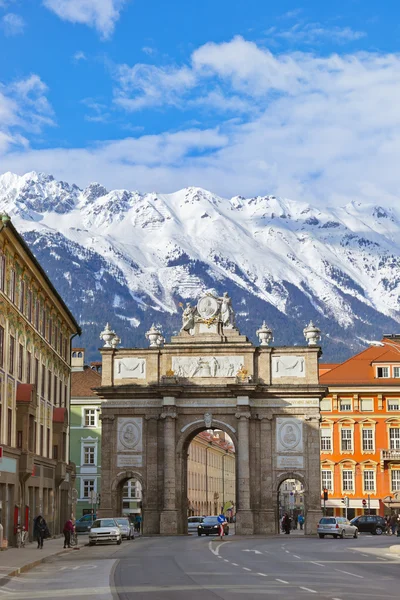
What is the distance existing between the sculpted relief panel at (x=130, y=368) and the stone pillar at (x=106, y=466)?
3.76m

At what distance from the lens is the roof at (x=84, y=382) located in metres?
121

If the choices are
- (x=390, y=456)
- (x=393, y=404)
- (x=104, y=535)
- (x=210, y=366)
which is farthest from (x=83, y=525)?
(x=393, y=404)

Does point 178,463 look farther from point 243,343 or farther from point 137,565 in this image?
point 137,565

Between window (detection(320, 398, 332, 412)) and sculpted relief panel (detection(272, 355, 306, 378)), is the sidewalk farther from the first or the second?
window (detection(320, 398, 332, 412))

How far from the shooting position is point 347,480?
369 ft

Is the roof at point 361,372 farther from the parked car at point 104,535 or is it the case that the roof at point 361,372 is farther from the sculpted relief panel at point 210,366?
the parked car at point 104,535

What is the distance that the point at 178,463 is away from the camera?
275 ft

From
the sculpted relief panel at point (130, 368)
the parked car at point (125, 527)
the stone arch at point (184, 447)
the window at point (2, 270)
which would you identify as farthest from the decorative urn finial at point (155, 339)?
the window at point (2, 270)

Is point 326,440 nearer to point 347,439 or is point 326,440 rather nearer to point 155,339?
point 347,439

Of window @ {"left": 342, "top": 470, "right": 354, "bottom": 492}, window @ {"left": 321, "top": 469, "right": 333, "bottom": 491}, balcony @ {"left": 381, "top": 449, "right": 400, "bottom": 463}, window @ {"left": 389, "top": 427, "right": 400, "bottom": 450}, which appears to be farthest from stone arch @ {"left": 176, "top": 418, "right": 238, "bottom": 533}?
window @ {"left": 389, "top": 427, "right": 400, "bottom": 450}

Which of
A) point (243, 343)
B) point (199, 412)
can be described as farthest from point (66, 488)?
point (243, 343)

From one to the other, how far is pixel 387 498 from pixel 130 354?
118 feet

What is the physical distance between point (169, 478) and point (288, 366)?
13.9 meters

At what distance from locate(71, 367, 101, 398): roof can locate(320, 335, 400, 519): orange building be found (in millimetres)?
27936
